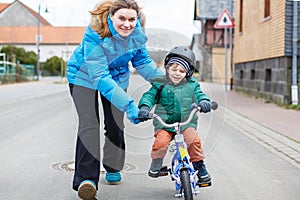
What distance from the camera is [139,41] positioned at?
4.78m

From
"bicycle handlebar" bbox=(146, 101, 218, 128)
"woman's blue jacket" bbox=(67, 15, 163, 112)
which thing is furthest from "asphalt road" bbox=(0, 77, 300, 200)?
"bicycle handlebar" bbox=(146, 101, 218, 128)

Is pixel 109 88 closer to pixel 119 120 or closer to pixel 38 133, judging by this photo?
pixel 119 120

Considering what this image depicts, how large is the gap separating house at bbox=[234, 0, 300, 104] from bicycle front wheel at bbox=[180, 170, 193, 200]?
11901mm

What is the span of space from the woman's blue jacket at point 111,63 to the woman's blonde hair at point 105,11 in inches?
1.5

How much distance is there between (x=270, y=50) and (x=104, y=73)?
48.6 feet

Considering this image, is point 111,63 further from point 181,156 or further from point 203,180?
point 203,180

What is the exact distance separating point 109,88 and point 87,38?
1.57ft

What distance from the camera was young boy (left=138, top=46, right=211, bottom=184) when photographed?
452 cm

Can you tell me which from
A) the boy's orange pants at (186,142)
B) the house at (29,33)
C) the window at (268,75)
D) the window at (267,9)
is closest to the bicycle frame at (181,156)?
the boy's orange pants at (186,142)

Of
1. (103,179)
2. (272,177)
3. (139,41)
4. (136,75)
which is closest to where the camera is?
(139,41)

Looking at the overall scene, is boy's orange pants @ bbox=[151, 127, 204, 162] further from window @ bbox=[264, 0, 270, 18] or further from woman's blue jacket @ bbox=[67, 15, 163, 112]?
window @ bbox=[264, 0, 270, 18]

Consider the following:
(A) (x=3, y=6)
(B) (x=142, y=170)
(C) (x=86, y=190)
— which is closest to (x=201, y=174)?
(B) (x=142, y=170)

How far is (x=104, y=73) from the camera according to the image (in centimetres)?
458

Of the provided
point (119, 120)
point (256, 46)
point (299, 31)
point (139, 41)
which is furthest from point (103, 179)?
point (256, 46)
